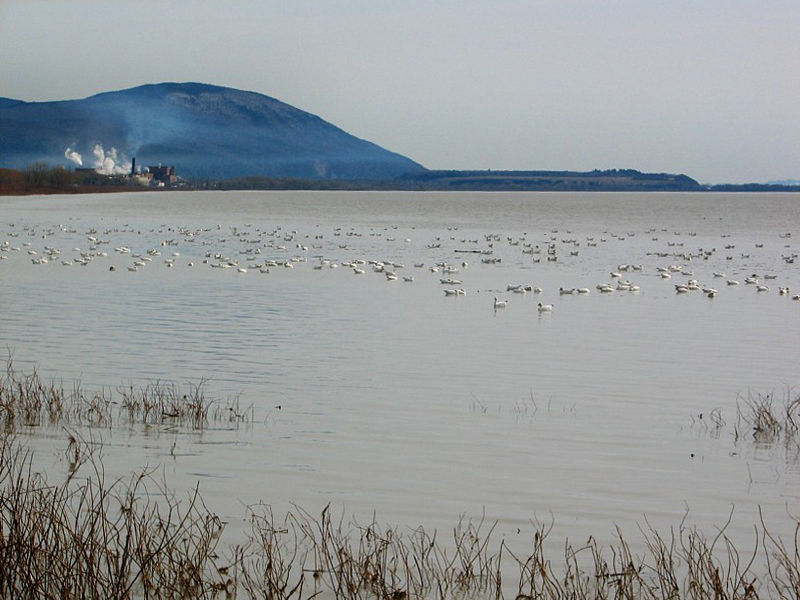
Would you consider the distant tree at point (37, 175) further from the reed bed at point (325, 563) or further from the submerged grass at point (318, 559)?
the reed bed at point (325, 563)

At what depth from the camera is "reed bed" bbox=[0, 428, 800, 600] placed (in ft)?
23.2

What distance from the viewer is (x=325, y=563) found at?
8.09 metres

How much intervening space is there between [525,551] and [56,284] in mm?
22708

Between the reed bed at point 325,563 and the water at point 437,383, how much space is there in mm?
475

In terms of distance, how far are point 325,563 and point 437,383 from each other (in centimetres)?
755

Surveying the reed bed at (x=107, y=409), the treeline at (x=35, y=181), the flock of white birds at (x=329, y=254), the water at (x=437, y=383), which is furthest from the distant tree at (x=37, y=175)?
the reed bed at (x=107, y=409)

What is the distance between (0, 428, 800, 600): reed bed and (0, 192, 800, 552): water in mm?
475

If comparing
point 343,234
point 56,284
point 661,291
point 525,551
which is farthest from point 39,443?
point 343,234

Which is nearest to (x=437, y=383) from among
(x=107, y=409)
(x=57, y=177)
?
(x=107, y=409)

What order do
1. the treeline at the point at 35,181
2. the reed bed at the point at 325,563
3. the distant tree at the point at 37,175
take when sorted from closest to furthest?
the reed bed at the point at 325,563 < the treeline at the point at 35,181 < the distant tree at the point at 37,175

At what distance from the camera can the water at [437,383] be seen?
10.0 meters

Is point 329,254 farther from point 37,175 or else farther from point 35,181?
point 37,175

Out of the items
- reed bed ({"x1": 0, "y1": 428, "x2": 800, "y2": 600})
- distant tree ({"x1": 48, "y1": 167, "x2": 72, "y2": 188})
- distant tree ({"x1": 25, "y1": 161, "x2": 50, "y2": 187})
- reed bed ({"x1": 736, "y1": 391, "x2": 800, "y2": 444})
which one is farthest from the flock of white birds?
distant tree ({"x1": 48, "y1": 167, "x2": 72, "y2": 188})

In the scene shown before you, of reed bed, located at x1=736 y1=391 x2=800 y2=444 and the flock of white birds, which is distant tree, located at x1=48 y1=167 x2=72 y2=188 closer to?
the flock of white birds
